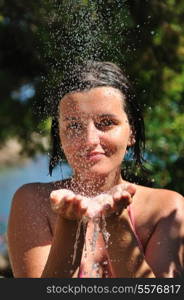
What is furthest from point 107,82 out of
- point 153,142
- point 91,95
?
point 153,142

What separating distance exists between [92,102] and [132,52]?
1.63 metres

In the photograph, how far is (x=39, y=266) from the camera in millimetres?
3035

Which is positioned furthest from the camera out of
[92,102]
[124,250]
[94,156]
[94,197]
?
[92,102]

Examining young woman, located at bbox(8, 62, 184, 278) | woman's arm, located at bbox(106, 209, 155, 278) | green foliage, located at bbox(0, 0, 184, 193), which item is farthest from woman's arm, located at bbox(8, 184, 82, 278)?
green foliage, located at bbox(0, 0, 184, 193)

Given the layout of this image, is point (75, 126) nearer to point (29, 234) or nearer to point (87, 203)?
point (29, 234)

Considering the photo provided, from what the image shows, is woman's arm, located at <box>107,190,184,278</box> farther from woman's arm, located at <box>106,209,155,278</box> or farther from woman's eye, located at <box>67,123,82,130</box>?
woman's eye, located at <box>67,123,82,130</box>

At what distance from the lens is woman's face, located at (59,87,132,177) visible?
300cm

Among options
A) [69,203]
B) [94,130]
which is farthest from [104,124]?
[69,203]

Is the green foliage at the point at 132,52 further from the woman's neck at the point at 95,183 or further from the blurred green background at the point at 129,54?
the woman's neck at the point at 95,183

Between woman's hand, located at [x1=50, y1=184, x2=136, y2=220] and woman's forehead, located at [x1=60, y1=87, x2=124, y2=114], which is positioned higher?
woman's forehead, located at [x1=60, y1=87, x2=124, y2=114]

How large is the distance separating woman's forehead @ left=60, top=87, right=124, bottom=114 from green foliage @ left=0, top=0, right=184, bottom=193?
93 cm

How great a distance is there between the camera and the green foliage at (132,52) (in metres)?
4.38

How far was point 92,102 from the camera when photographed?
10.2ft

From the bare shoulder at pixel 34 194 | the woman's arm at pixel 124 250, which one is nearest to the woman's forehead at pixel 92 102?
the bare shoulder at pixel 34 194
